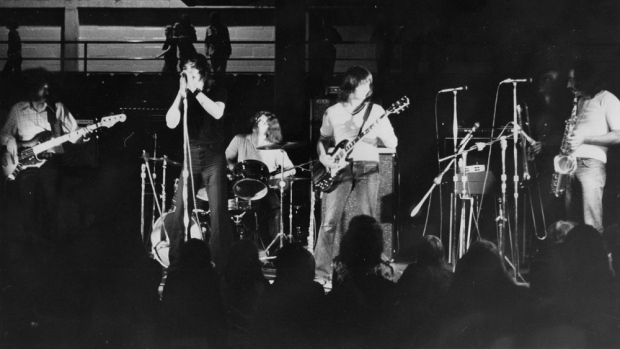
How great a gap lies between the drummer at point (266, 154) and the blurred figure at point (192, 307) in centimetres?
485

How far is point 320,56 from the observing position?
1068 cm

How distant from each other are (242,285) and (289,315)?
23.9 inches

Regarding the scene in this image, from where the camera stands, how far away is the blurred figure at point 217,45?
12016 mm

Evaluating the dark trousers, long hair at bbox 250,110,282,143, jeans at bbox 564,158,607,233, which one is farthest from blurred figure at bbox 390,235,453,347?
long hair at bbox 250,110,282,143

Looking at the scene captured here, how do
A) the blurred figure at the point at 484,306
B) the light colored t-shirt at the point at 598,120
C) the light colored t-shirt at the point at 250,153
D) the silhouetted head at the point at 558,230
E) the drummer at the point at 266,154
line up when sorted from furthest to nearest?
the light colored t-shirt at the point at 250,153
the drummer at the point at 266,154
the light colored t-shirt at the point at 598,120
the silhouetted head at the point at 558,230
the blurred figure at the point at 484,306

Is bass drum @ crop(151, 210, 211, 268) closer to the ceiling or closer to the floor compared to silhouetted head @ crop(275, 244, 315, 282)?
closer to the floor

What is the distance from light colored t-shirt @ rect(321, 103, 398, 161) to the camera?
21.8ft

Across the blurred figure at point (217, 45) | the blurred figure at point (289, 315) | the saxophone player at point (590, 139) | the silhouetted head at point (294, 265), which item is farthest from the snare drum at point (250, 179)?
the blurred figure at point (289, 315)

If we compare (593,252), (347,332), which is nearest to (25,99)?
(347,332)

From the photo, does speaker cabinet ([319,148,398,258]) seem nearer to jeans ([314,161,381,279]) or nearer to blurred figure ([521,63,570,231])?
jeans ([314,161,381,279])

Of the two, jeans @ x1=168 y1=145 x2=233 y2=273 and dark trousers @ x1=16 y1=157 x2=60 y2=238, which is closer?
jeans @ x1=168 y1=145 x2=233 y2=273

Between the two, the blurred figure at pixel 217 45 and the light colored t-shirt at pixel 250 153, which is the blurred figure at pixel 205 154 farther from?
the blurred figure at pixel 217 45

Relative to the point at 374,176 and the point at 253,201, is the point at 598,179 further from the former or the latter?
the point at 253,201

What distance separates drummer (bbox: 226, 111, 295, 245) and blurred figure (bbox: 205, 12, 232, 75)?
9.40 ft
